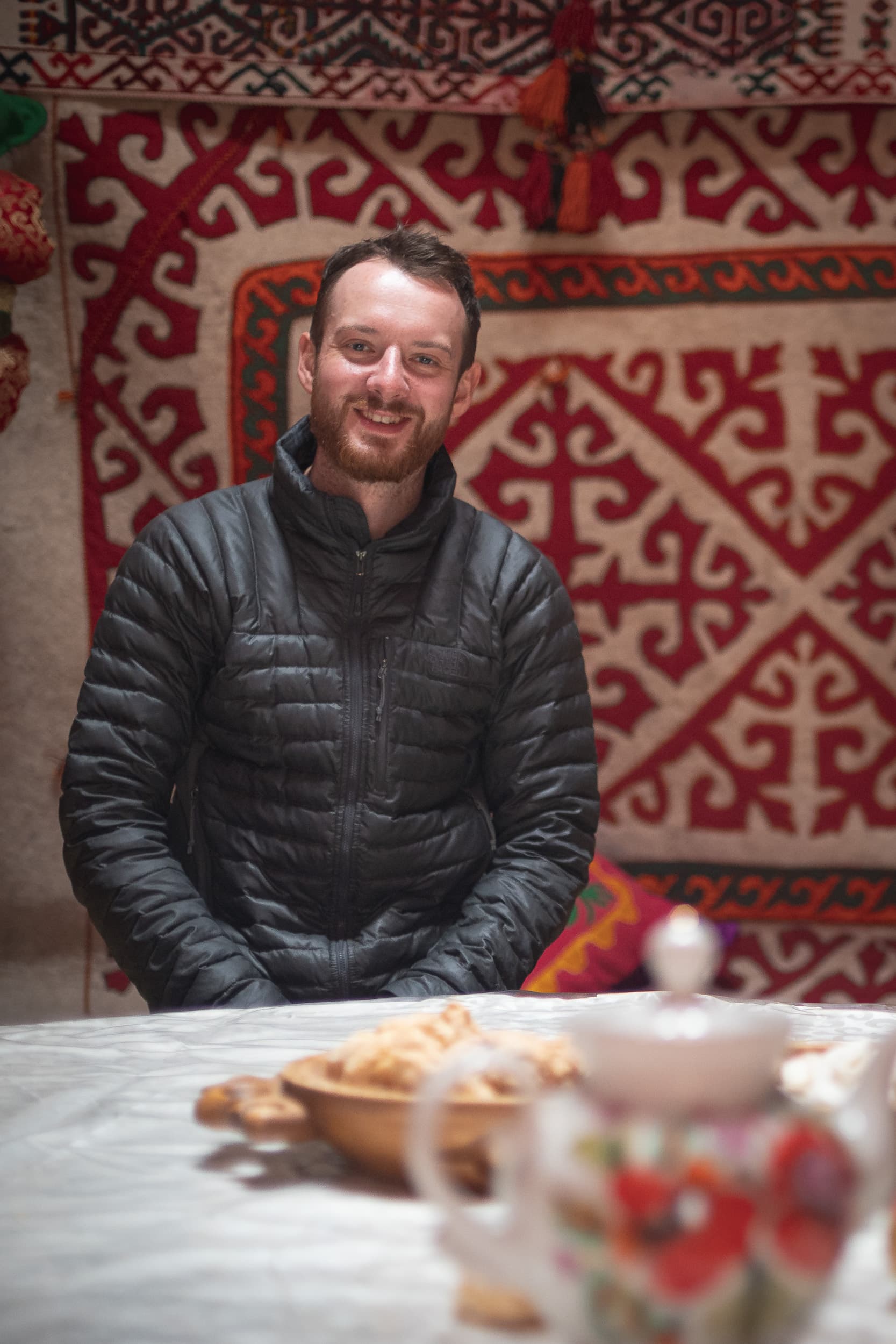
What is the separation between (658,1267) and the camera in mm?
476

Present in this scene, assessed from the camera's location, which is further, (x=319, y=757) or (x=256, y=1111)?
(x=319, y=757)

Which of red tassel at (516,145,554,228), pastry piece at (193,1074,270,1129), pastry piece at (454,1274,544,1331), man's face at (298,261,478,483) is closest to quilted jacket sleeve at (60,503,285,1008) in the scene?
man's face at (298,261,478,483)

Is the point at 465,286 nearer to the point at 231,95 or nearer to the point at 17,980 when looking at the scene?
the point at 231,95

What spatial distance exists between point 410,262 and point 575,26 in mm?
1109

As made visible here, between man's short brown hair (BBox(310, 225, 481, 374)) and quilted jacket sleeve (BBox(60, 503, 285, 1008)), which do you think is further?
man's short brown hair (BBox(310, 225, 481, 374))

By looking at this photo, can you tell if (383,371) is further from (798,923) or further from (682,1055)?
(798,923)

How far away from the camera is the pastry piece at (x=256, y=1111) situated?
2.48 ft

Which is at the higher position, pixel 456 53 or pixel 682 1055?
pixel 456 53

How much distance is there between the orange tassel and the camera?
2641 millimetres

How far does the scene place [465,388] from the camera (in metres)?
1.97

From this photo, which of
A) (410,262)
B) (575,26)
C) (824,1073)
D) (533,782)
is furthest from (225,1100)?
(575,26)

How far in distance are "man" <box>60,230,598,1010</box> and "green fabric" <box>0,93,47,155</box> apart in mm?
1002

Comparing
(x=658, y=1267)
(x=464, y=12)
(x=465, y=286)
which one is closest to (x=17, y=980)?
(x=465, y=286)

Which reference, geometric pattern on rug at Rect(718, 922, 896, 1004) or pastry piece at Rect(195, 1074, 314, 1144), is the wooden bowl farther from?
geometric pattern on rug at Rect(718, 922, 896, 1004)
